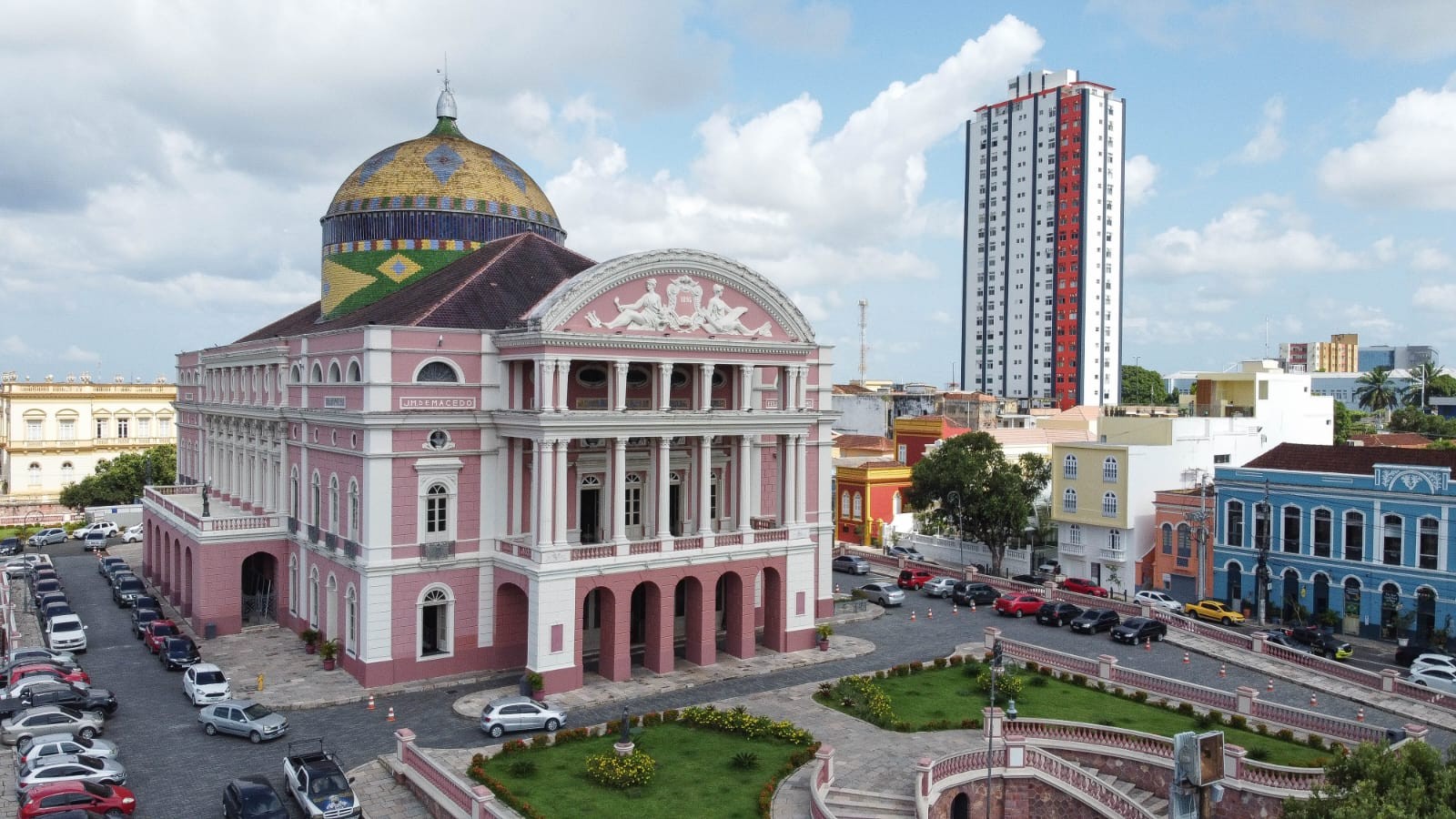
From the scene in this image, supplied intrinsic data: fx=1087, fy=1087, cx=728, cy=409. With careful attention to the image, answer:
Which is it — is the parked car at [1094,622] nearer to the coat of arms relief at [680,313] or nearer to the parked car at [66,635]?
the coat of arms relief at [680,313]

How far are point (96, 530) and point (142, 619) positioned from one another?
30.7 metres

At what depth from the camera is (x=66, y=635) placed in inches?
1575

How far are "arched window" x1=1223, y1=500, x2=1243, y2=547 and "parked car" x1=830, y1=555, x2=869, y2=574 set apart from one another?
17.6m

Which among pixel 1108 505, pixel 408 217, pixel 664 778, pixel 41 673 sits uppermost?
pixel 408 217

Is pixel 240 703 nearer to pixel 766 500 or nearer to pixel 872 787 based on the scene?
pixel 872 787

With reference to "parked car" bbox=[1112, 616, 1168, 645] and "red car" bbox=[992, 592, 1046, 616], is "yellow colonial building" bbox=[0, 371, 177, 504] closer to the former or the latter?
"red car" bbox=[992, 592, 1046, 616]

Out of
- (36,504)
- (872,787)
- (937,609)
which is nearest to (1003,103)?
(937,609)

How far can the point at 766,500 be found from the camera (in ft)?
145

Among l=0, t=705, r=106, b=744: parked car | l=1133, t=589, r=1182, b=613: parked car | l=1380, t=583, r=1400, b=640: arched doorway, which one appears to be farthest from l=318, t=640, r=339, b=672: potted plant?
l=1380, t=583, r=1400, b=640: arched doorway

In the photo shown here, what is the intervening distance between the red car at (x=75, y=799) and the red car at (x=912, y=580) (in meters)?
36.4

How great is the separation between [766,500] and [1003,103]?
98460 millimetres

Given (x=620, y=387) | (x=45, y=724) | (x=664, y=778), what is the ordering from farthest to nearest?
(x=620, y=387) < (x=45, y=724) < (x=664, y=778)

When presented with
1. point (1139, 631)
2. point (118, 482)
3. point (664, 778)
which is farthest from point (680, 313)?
point (118, 482)

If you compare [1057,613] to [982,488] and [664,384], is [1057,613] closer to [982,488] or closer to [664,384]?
[982,488]
